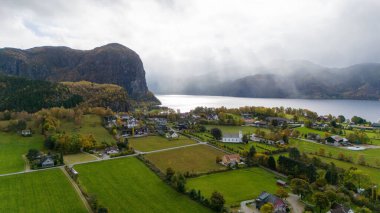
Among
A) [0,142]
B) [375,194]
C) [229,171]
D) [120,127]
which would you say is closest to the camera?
[375,194]

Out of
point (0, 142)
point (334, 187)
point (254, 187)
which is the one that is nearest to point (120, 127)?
point (0, 142)

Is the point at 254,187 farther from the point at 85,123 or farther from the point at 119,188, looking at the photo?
the point at 85,123

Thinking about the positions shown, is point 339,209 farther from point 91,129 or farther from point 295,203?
point 91,129

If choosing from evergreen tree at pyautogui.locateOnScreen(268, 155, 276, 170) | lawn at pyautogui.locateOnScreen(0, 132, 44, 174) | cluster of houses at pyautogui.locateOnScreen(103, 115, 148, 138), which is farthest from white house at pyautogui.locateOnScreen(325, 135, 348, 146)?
lawn at pyautogui.locateOnScreen(0, 132, 44, 174)

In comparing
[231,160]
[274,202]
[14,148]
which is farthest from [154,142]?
[274,202]

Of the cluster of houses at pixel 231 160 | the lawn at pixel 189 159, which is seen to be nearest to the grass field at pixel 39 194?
the lawn at pixel 189 159

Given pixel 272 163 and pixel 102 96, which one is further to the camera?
pixel 102 96

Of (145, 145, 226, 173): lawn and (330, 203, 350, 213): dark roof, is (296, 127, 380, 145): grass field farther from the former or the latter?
(330, 203, 350, 213): dark roof
